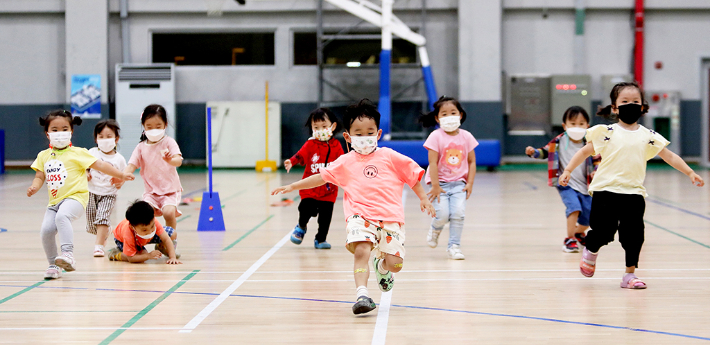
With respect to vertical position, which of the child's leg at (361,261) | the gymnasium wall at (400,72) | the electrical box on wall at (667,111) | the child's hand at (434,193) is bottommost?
the child's leg at (361,261)

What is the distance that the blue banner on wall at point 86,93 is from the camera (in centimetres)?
1916

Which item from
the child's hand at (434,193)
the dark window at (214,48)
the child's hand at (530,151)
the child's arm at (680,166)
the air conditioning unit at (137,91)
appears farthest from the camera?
the dark window at (214,48)

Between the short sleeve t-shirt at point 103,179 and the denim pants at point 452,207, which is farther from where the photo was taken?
the short sleeve t-shirt at point 103,179

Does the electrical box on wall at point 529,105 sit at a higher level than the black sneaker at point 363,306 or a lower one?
Answer: higher

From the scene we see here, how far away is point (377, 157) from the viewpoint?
4328mm

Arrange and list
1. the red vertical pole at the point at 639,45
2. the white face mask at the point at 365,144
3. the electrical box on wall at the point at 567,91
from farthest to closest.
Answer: the red vertical pole at the point at 639,45 → the electrical box on wall at the point at 567,91 → the white face mask at the point at 365,144

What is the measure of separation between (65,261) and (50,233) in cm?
26

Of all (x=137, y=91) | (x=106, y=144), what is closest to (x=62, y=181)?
(x=106, y=144)

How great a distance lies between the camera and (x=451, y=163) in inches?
240

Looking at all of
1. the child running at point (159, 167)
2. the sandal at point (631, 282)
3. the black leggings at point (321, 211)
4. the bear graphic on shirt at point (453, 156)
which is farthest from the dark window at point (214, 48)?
the sandal at point (631, 282)

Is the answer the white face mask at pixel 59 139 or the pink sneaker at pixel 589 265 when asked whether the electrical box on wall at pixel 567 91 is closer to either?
the pink sneaker at pixel 589 265

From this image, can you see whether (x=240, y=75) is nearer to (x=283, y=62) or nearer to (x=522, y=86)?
(x=283, y=62)

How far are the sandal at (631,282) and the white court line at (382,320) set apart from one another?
159cm

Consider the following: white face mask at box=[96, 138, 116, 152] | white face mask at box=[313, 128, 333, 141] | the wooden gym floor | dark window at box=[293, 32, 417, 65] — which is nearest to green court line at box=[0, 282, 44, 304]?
the wooden gym floor
